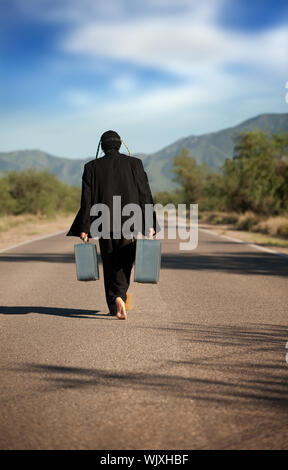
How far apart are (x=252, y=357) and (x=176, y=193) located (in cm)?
9799

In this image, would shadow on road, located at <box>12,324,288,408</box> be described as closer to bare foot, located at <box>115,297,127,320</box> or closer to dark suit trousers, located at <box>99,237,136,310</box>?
bare foot, located at <box>115,297,127,320</box>

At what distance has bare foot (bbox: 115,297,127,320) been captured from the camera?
6684mm

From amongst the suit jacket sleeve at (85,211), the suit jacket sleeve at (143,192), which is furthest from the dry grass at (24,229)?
the suit jacket sleeve at (143,192)

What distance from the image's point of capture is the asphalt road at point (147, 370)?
3375mm

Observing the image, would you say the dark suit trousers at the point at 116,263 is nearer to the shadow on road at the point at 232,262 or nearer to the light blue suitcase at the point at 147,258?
the light blue suitcase at the point at 147,258

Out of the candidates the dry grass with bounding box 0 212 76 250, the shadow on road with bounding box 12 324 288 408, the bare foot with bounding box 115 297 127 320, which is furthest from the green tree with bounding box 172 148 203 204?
the shadow on road with bounding box 12 324 288 408

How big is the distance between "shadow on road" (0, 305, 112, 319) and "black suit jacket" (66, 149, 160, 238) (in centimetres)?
102

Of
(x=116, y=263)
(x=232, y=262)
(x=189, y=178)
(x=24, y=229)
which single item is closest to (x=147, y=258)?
(x=116, y=263)

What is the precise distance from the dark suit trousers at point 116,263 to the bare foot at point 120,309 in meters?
0.12

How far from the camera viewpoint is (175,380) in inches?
173

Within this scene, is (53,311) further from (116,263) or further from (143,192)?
(143,192)
